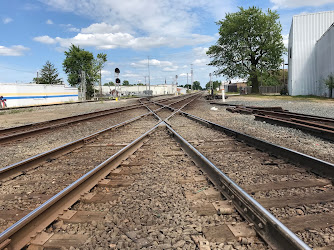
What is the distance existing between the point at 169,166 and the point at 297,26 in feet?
120

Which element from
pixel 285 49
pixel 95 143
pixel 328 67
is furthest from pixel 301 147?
pixel 285 49

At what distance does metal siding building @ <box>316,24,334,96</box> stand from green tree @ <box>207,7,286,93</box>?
35.2 ft

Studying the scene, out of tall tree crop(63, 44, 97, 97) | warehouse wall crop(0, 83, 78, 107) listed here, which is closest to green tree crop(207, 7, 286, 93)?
warehouse wall crop(0, 83, 78, 107)

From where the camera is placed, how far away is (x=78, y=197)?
10.0 ft

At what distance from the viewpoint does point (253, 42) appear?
140 feet

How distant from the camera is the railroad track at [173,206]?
2188 millimetres

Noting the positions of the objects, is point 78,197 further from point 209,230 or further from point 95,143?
point 95,143

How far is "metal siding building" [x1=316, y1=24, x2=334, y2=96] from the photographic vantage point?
26422 mm

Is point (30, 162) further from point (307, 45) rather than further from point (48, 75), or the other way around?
point (48, 75)

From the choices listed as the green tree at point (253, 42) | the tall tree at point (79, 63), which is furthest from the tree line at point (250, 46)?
the tall tree at point (79, 63)

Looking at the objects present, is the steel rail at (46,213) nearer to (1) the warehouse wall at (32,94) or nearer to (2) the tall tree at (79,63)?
(1) the warehouse wall at (32,94)

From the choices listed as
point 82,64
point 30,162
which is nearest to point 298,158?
point 30,162

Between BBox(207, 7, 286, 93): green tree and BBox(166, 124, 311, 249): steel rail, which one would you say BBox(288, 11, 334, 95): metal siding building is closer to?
BBox(207, 7, 286, 93): green tree

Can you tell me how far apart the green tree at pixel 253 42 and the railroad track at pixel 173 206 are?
41314 millimetres
